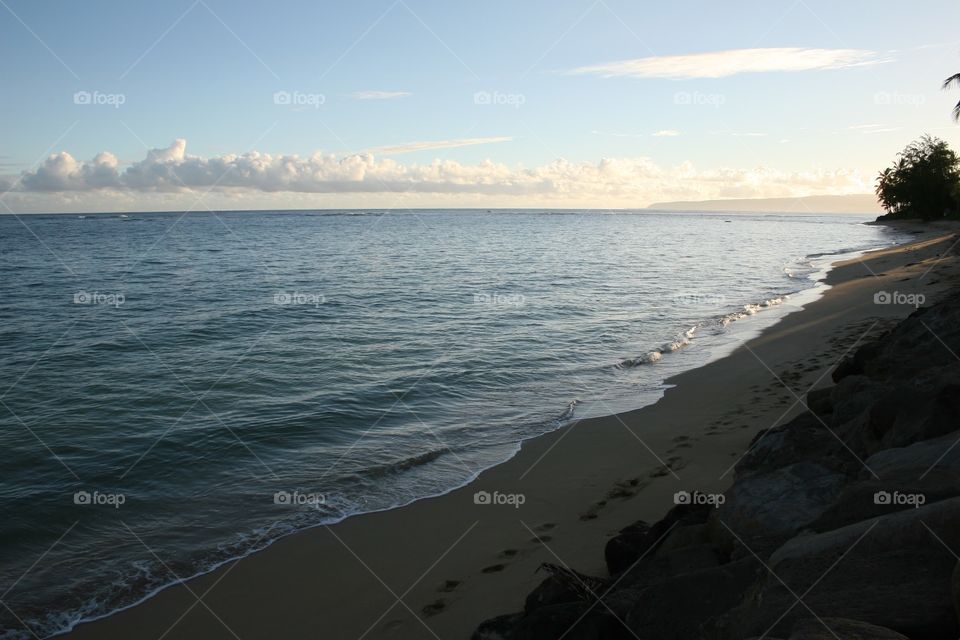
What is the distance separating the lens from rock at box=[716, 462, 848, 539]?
5.62 metres

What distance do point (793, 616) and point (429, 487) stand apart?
21.3 ft

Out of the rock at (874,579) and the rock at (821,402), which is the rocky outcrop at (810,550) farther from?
the rock at (821,402)

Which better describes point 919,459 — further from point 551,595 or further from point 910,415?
point 551,595

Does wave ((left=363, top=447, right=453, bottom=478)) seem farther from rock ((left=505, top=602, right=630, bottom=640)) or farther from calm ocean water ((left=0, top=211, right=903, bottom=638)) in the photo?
rock ((left=505, top=602, right=630, bottom=640))

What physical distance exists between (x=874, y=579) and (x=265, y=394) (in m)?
12.4

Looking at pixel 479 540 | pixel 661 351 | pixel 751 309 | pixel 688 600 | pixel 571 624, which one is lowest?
pixel 479 540

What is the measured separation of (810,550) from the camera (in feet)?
15.2

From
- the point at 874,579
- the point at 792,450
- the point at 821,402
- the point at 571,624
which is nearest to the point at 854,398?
the point at 821,402

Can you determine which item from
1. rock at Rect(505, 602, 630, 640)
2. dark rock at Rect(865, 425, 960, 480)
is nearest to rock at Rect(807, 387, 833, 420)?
dark rock at Rect(865, 425, 960, 480)

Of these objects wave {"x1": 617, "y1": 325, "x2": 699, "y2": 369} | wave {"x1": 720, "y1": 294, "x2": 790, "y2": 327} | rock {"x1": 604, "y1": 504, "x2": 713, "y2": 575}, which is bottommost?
wave {"x1": 617, "y1": 325, "x2": 699, "y2": 369}

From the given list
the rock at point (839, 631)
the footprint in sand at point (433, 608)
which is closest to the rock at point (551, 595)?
the footprint in sand at point (433, 608)

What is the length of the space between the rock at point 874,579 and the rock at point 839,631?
0.33m

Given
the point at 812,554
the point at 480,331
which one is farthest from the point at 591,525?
the point at 480,331

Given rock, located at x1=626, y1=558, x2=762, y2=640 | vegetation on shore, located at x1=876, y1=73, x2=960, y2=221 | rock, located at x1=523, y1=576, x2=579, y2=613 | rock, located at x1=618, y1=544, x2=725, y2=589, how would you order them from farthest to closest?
vegetation on shore, located at x1=876, y1=73, x2=960, y2=221 < rock, located at x1=618, y1=544, x2=725, y2=589 < rock, located at x1=523, y1=576, x2=579, y2=613 < rock, located at x1=626, y1=558, x2=762, y2=640
